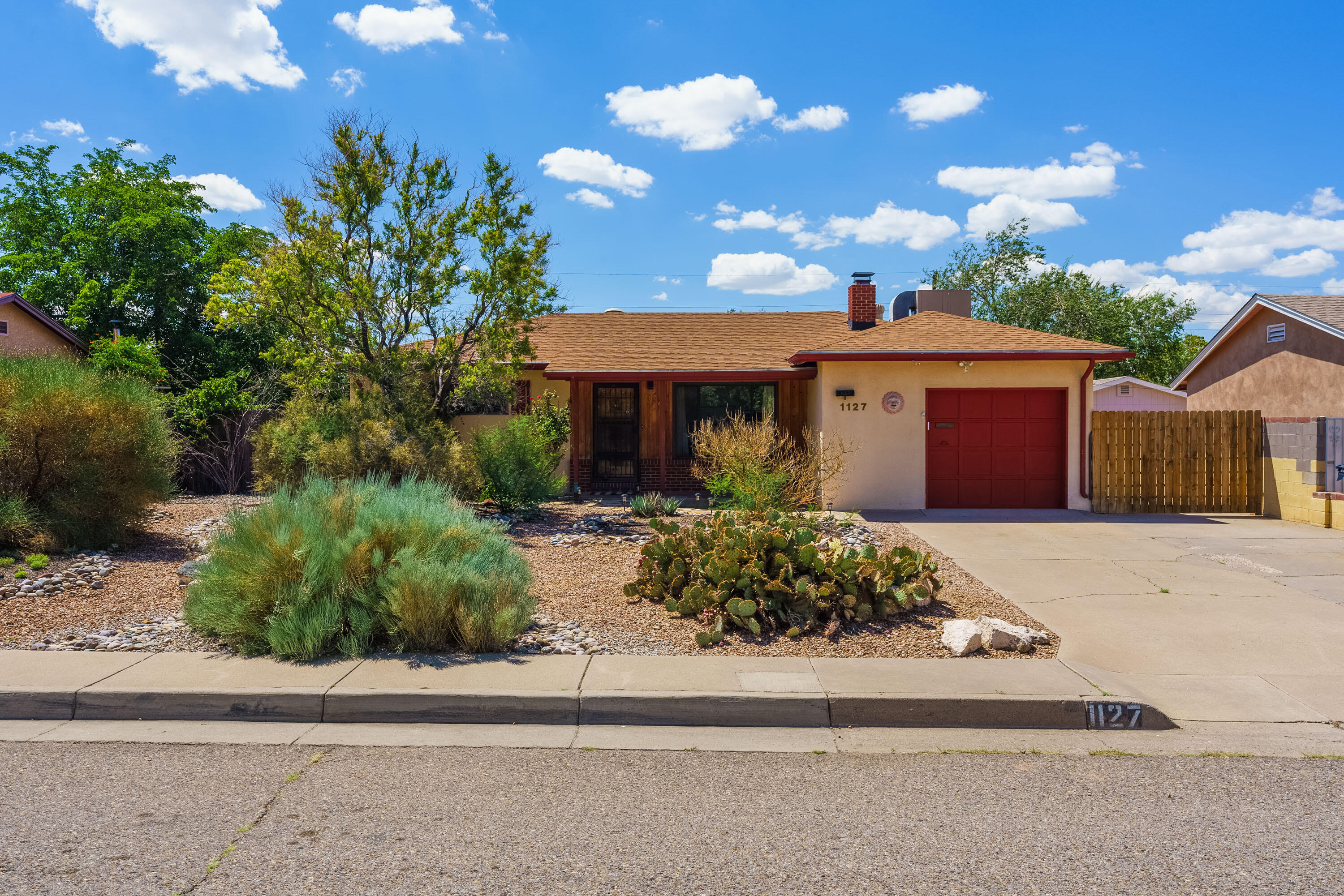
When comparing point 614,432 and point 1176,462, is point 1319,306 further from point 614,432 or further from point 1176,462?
point 614,432

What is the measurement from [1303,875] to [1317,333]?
18935mm

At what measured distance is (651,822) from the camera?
3.42m

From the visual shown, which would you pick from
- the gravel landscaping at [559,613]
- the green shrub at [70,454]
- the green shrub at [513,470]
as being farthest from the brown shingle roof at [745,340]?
the green shrub at [70,454]

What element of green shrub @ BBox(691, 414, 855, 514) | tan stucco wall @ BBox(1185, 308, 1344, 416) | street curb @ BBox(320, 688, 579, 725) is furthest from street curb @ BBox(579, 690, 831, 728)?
tan stucco wall @ BBox(1185, 308, 1344, 416)

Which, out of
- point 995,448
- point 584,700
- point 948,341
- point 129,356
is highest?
point 129,356

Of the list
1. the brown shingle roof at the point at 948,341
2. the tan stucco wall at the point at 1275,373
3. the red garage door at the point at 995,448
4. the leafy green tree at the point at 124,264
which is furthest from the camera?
the leafy green tree at the point at 124,264

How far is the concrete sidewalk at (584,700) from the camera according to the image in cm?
462

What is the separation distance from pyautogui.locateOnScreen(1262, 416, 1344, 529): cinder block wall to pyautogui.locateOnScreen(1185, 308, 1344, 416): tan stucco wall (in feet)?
9.00

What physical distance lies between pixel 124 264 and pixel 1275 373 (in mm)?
32180

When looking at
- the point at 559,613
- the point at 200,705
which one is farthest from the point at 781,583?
the point at 200,705

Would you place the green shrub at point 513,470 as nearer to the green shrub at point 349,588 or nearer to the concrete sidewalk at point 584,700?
the green shrub at point 349,588

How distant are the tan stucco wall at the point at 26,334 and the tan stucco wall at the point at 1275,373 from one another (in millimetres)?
26059

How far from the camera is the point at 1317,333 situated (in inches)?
680

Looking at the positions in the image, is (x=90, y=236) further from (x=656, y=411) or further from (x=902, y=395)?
(x=902, y=395)
